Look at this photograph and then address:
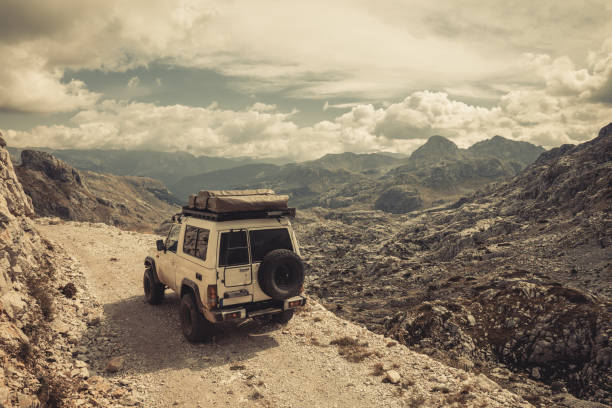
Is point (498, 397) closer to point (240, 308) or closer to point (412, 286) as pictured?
point (240, 308)

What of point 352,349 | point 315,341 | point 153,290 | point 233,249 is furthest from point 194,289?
point 352,349

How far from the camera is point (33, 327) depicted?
367 inches

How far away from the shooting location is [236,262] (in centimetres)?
987

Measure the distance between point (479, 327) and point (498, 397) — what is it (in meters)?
8.73

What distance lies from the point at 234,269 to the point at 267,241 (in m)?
1.34

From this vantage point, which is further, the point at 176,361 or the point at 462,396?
the point at 176,361

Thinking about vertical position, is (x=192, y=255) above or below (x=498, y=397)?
above

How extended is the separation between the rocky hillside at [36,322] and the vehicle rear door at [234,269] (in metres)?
3.49

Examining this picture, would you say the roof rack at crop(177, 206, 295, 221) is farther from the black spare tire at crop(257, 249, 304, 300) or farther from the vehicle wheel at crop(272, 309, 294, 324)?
A: the vehicle wheel at crop(272, 309, 294, 324)

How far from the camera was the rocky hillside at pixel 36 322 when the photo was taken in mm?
6918

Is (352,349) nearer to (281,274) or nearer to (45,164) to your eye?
(281,274)

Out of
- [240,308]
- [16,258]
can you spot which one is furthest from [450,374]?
[16,258]

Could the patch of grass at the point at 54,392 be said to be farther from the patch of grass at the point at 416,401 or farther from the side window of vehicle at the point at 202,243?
the patch of grass at the point at 416,401

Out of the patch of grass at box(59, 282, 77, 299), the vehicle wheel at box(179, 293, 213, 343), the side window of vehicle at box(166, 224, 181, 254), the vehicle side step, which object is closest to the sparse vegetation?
the vehicle side step
